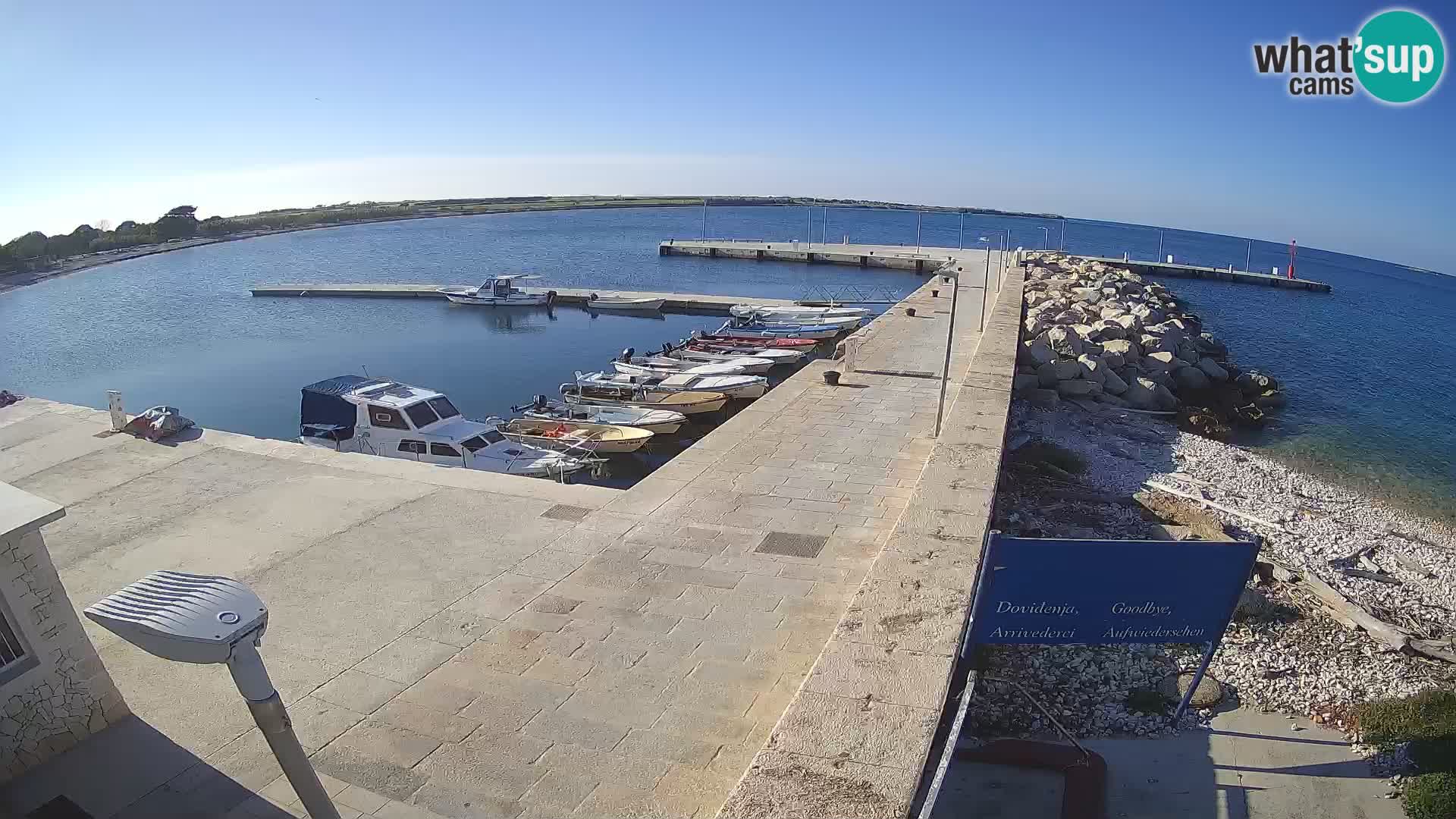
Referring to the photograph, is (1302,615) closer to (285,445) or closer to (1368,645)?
(1368,645)

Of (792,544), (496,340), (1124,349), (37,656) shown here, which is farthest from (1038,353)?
(496,340)

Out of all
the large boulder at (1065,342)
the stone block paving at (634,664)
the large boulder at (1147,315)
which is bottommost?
the stone block paving at (634,664)

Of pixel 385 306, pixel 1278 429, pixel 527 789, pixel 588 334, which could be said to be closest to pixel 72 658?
pixel 527 789

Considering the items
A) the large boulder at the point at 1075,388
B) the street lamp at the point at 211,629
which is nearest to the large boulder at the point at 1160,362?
the large boulder at the point at 1075,388

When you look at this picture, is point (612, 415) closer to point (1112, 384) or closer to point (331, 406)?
point (331, 406)

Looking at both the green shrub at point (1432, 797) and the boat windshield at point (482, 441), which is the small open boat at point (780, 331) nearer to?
the boat windshield at point (482, 441)

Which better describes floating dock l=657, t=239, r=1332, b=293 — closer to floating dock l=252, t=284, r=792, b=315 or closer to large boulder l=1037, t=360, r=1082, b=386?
floating dock l=252, t=284, r=792, b=315
